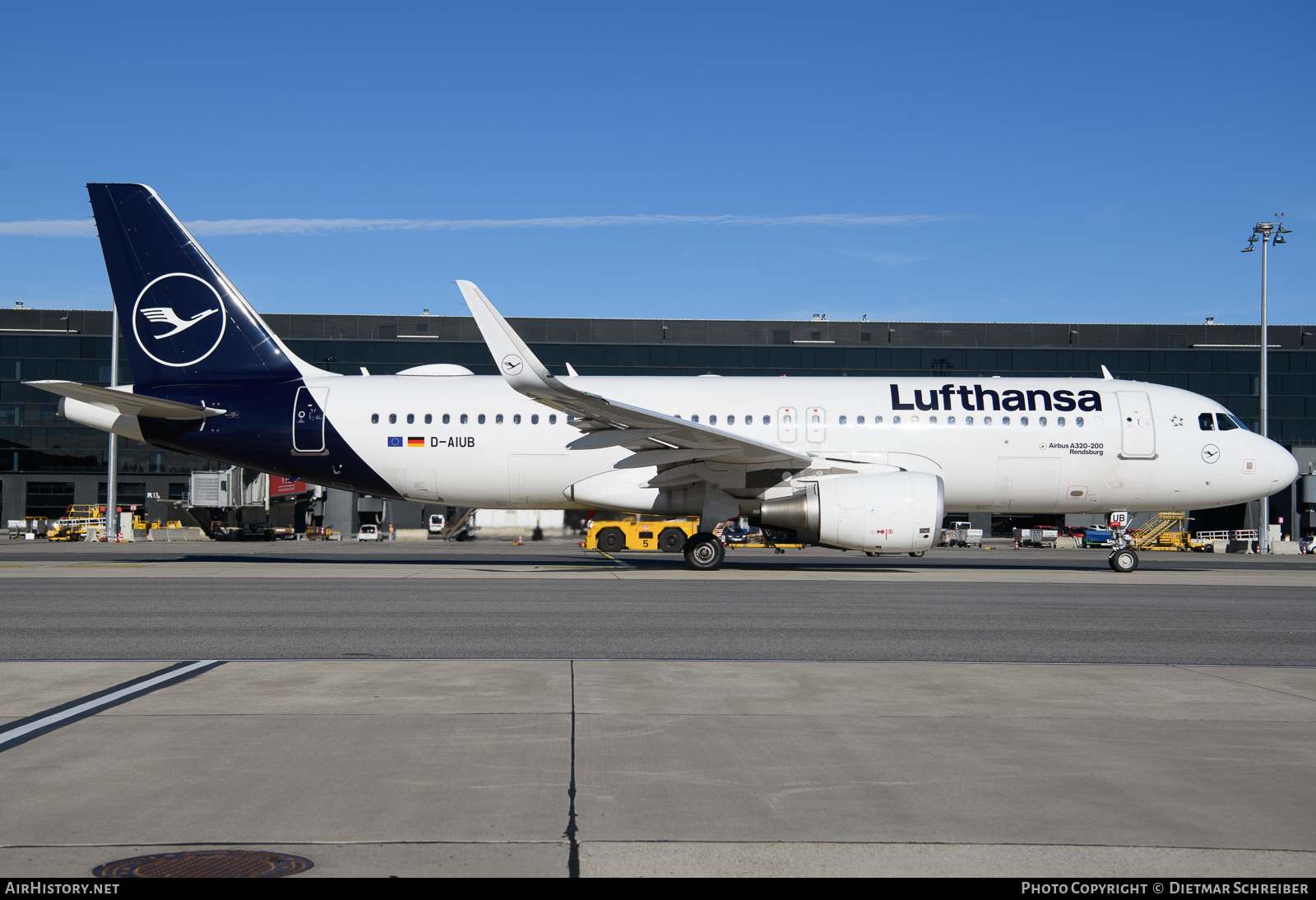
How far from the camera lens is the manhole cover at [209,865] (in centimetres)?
385

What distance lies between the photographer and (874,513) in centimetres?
1967

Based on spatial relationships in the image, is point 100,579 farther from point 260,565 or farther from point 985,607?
point 985,607

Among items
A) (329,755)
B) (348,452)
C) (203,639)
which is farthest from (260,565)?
(329,755)

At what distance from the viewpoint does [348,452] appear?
22781 mm

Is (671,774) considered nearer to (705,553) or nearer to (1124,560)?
(705,553)

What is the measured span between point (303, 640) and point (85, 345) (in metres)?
68.6

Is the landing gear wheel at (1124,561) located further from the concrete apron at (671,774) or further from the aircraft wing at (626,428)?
the concrete apron at (671,774)

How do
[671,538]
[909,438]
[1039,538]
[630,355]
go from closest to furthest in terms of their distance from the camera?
[909,438] → [671,538] → [1039,538] → [630,355]

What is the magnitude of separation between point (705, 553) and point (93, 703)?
15.3 metres

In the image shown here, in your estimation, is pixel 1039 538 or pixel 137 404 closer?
pixel 137 404

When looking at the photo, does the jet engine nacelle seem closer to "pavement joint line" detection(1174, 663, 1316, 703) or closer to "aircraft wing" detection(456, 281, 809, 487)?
"aircraft wing" detection(456, 281, 809, 487)

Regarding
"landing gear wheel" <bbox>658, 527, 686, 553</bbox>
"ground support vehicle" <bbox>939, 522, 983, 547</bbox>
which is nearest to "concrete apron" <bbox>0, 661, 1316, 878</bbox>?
"landing gear wheel" <bbox>658, 527, 686, 553</bbox>

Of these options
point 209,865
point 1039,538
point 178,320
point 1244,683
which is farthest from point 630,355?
point 209,865

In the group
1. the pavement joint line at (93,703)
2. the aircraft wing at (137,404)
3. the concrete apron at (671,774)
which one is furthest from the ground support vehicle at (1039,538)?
the pavement joint line at (93,703)
